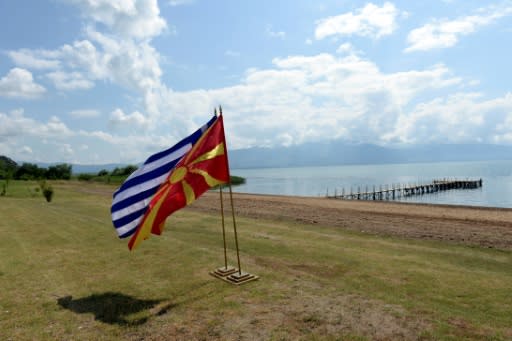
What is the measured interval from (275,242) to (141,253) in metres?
4.71

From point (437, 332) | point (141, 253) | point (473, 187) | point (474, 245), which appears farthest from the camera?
point (473, 187)

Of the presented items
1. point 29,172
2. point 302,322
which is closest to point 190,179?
point 302,322

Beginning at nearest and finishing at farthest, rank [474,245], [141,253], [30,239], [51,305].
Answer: [51,305] < [141,253] < [474,245] < [30,239]

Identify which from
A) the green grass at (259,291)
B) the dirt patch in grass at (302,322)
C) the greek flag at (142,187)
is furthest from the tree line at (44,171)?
the dirt patch in grass at (302,322)

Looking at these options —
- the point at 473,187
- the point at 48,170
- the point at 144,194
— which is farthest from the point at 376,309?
the point at 48,170

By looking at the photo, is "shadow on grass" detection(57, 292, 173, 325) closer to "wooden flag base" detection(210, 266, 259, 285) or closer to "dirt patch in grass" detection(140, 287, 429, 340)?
"dirt patch in grass" detection(140, 287, 429, 340)

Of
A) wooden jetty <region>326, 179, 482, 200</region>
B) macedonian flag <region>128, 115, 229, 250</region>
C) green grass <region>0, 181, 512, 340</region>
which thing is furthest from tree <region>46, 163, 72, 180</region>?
macedonian flag <region>128, 115, 229, 250</region>

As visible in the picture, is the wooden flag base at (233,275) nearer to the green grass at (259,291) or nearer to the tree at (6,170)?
the green grass at (259,291)

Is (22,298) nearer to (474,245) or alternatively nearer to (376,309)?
(376,309)

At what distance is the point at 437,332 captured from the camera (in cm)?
551

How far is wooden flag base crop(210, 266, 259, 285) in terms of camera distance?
8.03m

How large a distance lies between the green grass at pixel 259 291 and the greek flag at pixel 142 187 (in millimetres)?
1589

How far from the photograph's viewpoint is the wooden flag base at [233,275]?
803cm

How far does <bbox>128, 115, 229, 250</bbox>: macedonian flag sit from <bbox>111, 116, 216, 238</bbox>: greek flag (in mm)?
169
